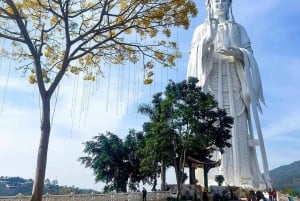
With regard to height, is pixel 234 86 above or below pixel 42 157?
above

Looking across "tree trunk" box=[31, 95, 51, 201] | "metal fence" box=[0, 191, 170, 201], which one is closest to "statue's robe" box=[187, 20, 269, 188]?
"metal fence" box=[0, 191, 170, 201]

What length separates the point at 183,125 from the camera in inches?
907

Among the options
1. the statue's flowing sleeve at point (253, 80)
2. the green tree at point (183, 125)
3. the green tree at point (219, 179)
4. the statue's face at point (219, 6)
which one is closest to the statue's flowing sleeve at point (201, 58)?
the statue's face at point (219, 6)

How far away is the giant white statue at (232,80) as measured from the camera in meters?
39.1

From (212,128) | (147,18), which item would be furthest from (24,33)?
(212,128)

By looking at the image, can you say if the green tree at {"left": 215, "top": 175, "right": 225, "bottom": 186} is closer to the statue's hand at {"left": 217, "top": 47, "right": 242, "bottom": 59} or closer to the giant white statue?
the giant white statue

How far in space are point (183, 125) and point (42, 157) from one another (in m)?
14.3

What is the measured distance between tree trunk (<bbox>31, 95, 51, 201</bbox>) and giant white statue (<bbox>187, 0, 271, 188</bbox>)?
3048 centimetres

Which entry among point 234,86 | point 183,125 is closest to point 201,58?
point 234,86

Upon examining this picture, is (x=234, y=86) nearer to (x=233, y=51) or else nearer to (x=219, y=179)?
(x=233, y=51)

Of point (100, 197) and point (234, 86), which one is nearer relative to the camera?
point (100, 197)

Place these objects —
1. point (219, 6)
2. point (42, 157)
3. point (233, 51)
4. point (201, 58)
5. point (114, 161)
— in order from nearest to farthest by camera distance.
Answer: point (42, 157) < point (114, 161) < point (233, 51) < point (201, 58) < point (219, 6)

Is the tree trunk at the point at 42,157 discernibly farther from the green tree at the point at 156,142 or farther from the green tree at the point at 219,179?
the green tree at the point at 219,179

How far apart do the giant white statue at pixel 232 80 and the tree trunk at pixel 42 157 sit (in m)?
30.5
